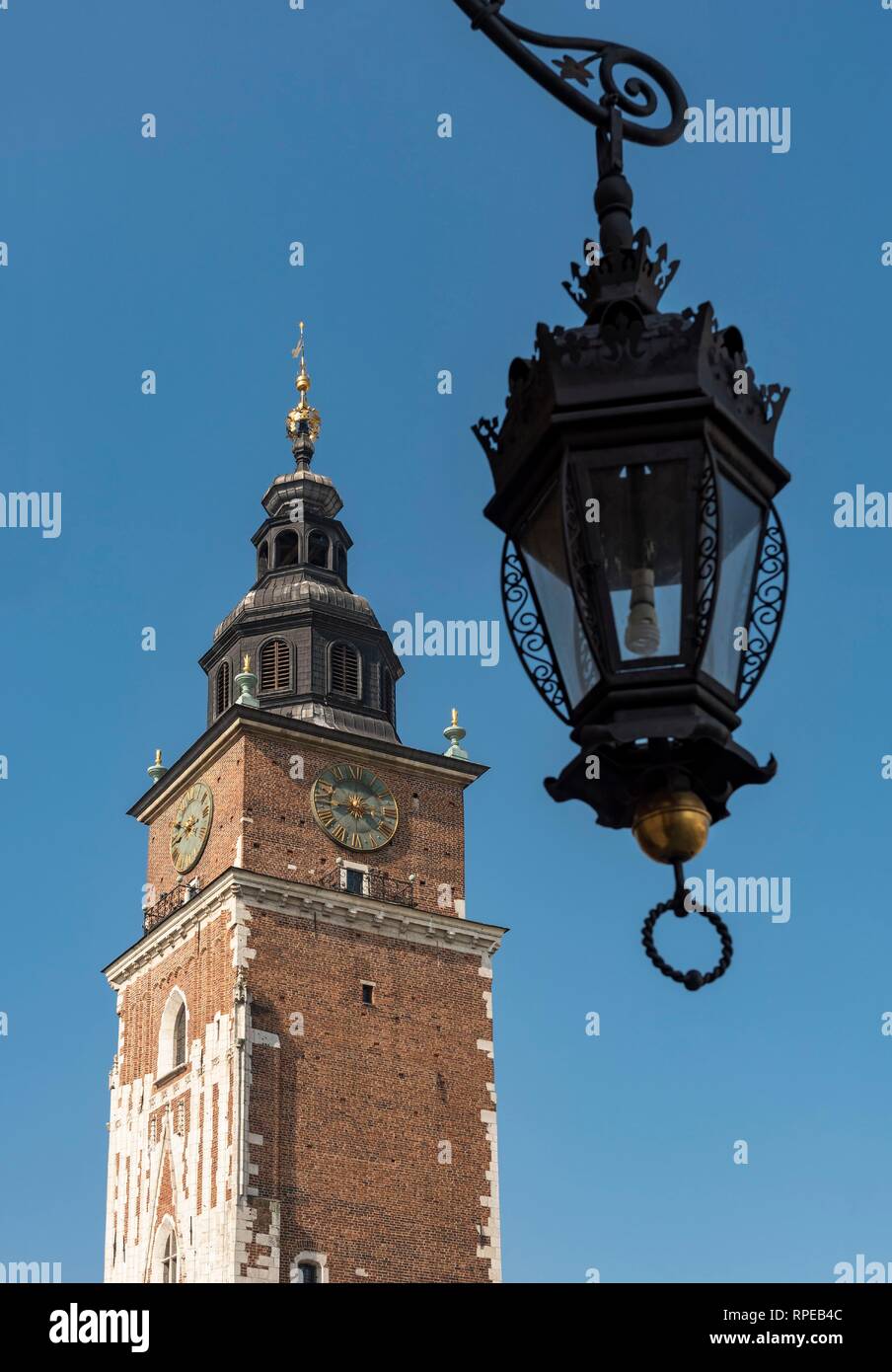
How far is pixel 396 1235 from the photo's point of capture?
3669cm

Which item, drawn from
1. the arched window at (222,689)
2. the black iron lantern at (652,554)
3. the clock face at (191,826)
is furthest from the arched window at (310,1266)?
the black iron lantern at (652,554)

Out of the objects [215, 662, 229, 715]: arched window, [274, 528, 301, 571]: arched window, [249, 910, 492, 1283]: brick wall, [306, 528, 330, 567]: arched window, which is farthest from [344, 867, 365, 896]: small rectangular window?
[274, 528, 301, 571]: arched window

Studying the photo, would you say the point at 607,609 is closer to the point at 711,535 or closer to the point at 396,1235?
the point at 711,535

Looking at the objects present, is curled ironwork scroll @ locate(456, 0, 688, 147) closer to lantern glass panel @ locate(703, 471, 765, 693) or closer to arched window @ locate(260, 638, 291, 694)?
lantern glass panel @ locate(703, 471, 765, 693)

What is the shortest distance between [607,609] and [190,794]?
3890 cm

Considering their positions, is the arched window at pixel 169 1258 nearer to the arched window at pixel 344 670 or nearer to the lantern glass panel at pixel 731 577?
the arched window at pixel 344 670

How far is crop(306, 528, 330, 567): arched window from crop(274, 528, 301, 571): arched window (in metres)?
0.26

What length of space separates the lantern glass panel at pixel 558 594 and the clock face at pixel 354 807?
36.2m

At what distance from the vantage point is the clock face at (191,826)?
41.1 metres

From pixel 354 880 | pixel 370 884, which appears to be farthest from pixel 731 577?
pixel 370 884

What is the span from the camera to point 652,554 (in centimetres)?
406

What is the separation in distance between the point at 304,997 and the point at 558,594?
34.6 m

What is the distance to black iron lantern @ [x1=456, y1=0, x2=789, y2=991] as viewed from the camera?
13.0 feet

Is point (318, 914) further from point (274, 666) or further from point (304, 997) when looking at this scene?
point (274, 666)
